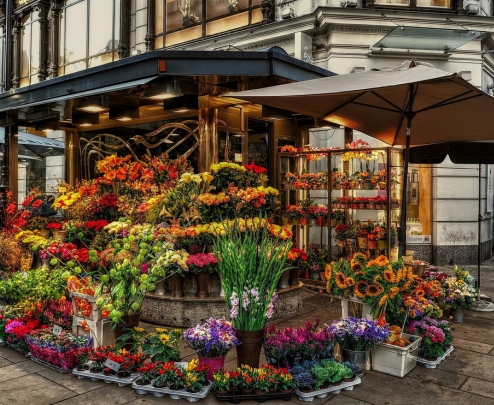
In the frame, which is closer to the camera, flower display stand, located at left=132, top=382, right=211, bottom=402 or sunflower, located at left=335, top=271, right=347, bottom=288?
flower display stand, located at left=132, top=382, right=211, bottom=402

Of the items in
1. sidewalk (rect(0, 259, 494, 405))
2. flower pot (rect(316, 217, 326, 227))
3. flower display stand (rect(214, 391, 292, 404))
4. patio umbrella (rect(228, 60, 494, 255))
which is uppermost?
patio umbrella (rect(228, 60, 494, 255))

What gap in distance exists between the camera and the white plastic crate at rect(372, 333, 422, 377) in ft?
15.9

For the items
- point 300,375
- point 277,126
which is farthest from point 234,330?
point 277,126

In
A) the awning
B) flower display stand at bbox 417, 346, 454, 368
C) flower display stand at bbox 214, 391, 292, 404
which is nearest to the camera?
flower display stand at bbox 214, 391, 292, 404

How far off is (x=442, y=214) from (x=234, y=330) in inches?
367

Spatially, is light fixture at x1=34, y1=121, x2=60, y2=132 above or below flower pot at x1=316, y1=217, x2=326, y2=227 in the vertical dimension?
above

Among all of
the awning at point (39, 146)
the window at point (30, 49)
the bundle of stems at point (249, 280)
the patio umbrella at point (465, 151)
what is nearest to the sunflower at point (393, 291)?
the bundle of stems at point (249, 280)

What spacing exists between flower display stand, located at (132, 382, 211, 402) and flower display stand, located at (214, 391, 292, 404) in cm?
13

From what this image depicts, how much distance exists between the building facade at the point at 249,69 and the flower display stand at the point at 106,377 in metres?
3.92

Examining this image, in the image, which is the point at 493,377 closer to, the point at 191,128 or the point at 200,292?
the point at 200,292

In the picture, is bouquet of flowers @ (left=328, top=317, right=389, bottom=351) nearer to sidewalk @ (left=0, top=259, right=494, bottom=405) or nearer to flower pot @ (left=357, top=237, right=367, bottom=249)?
sidewalk @ (left=0, top=259, right=494, bottom=405)

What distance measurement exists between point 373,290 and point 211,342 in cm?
175

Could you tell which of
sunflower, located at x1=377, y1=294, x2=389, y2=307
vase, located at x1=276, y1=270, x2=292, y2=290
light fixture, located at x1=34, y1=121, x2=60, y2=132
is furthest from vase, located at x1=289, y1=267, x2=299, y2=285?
light fixture, located at x1=34, y1=121, x2=60, y2=132

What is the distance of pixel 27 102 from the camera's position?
9.19m
